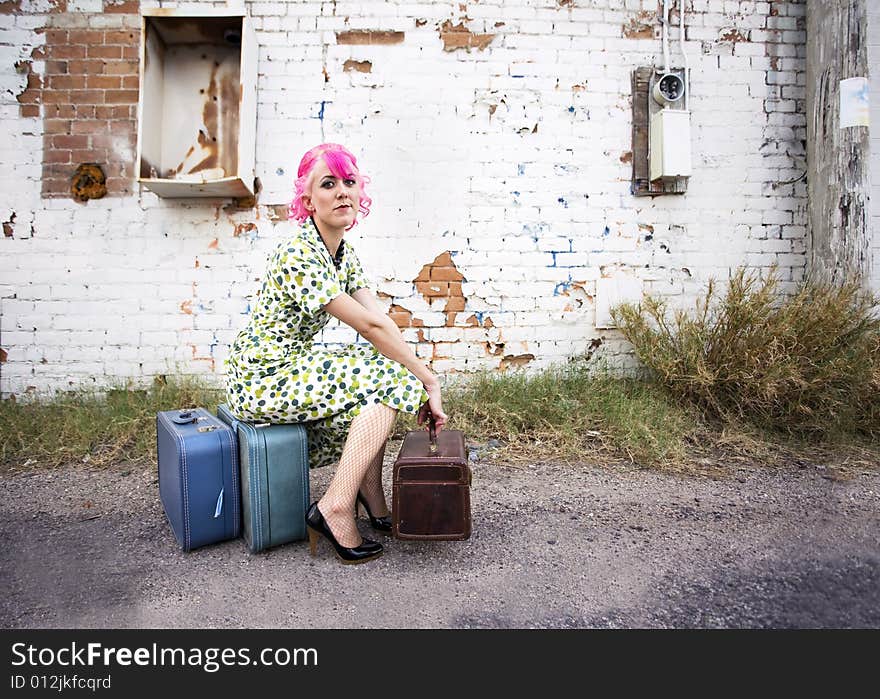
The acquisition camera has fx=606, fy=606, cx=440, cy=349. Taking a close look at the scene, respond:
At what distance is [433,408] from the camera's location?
2.48 metres

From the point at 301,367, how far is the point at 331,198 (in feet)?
2.24

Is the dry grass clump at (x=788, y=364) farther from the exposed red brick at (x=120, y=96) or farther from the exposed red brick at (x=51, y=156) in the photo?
the exposed red brick at (x=51, y=156)

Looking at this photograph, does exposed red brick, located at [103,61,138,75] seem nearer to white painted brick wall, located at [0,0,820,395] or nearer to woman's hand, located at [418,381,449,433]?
white painted brick wall, located at [0,0,820,395]

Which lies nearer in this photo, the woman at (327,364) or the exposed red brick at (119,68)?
the woman at (327,364)

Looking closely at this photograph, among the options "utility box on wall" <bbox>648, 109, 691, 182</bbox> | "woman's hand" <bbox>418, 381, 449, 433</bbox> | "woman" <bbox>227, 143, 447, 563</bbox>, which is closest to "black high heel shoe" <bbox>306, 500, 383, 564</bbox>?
"woman" <bbox>227, 143, 447, 563</bbox>

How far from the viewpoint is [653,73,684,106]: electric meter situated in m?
4.48

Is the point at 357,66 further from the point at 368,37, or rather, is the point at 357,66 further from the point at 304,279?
the point at 304,279

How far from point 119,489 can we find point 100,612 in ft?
4.46

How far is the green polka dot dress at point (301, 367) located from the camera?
2.33 meters

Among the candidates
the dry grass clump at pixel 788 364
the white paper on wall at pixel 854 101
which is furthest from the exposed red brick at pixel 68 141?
the white paper on wall at pixel 854 101

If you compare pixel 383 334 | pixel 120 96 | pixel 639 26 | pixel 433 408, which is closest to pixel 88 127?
pixel 120 96

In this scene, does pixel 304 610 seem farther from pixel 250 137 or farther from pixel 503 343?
pixel 250 137

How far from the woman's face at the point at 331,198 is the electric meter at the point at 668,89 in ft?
10.1

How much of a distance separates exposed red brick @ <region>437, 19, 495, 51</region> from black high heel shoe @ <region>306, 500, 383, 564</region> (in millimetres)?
3626
